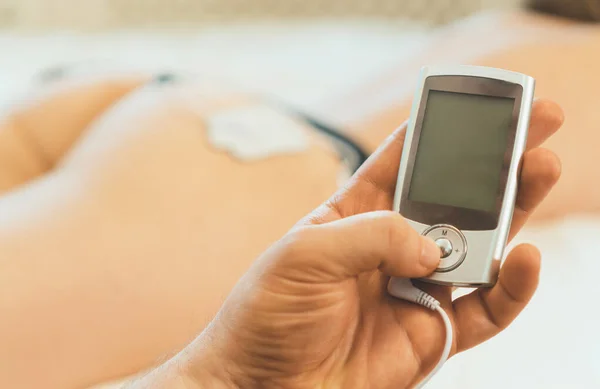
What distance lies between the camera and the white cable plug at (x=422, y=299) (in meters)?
0.50

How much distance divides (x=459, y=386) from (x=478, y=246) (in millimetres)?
208

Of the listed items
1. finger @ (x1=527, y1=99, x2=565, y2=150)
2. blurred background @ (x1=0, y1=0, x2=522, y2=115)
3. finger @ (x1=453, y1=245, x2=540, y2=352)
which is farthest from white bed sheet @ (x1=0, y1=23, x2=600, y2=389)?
finger @ (x1=527, y1=99, x2=565, y2=150)

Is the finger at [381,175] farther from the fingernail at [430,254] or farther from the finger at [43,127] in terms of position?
the finger at [43,127]

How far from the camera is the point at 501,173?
54 cm

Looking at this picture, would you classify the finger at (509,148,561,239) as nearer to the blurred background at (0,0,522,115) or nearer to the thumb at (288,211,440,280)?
the thumb at (288,211,440,280)

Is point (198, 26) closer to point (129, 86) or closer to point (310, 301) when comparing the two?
point (129, 86)

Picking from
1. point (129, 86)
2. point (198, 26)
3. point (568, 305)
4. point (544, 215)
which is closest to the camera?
point (568, 305)

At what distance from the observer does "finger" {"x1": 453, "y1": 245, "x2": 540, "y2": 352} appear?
494 mm

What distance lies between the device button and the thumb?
4 centimetres

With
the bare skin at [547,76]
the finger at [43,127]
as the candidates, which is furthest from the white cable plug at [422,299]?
the finger at [43,127]

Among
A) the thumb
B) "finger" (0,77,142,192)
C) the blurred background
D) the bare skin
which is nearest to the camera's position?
the thumb

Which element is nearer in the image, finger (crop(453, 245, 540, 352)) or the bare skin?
finger (crop(453, 245, 540, 352))

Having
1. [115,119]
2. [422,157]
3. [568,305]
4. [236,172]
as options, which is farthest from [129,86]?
[568,305]

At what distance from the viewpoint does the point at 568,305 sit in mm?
743
